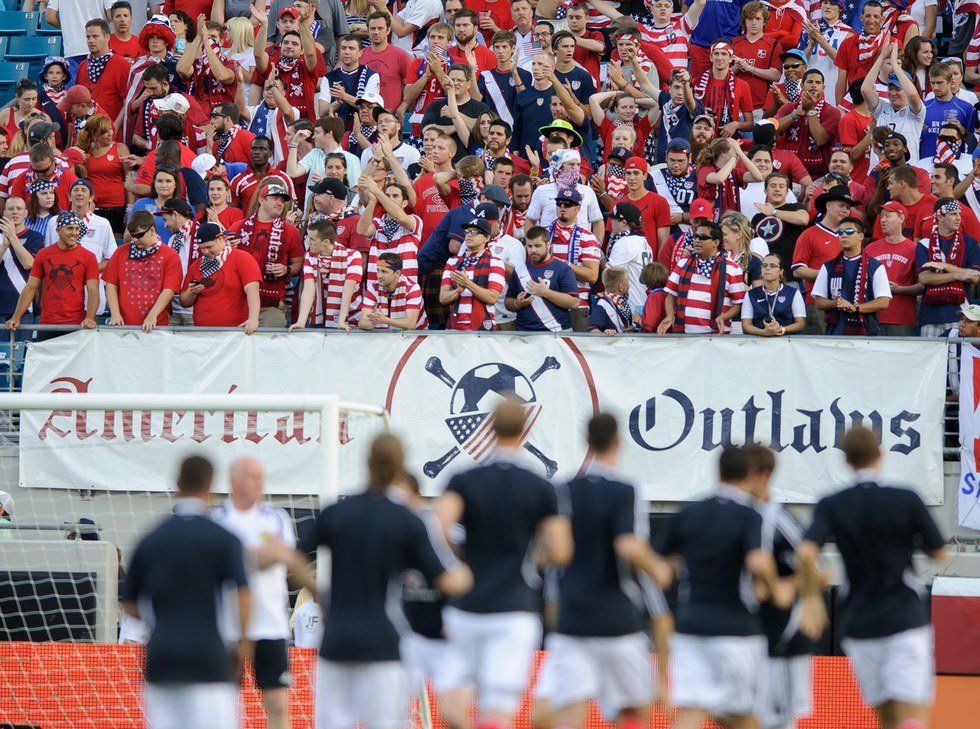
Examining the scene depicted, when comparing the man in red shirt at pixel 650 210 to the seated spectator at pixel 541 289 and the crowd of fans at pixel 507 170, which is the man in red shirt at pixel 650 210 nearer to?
the crowd of fans at pixel 507 170

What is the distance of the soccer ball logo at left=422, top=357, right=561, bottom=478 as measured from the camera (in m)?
13.0

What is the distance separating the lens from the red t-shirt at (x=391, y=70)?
17.0 metres

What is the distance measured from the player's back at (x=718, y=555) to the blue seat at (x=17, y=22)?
16.6 metres

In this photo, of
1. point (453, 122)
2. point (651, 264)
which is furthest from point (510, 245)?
point (453, 122)

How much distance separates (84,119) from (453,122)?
Result: 424 cm

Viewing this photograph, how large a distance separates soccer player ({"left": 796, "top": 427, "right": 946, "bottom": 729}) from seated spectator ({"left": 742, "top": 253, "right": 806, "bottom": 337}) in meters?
5.00

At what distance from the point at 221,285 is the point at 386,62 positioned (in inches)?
181

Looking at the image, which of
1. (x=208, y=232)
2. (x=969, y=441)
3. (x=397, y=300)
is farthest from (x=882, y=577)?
(x=208, y=232)

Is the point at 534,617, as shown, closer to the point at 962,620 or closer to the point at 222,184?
the point at 962,620

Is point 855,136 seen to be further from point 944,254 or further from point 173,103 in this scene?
point 173,103

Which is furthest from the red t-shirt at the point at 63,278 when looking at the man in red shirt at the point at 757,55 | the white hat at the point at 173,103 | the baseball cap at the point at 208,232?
the man in red shirt at the point at 757,55

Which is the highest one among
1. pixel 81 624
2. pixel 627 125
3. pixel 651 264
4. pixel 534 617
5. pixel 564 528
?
pixel 627 125

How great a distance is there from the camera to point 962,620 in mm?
11844

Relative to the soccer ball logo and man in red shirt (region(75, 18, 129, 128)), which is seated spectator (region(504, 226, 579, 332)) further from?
man in red shirt (region(75, 18, 129, 128))
